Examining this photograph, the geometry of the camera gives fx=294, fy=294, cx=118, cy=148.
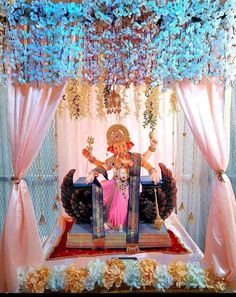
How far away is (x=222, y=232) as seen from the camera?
198cm

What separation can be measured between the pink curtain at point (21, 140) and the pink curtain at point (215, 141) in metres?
0.89

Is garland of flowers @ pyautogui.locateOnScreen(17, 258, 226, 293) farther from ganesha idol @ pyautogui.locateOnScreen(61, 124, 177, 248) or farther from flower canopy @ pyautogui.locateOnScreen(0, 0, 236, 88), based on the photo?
flower canopy @ pyautogui.locateOnScreen(0, 0, 236, 88)

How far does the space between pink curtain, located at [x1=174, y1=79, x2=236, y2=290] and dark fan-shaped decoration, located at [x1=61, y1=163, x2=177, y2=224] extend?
498mm

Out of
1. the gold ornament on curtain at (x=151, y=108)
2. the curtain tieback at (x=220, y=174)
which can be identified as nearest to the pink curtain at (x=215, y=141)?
the curtain tieback at (x=220, y=174)

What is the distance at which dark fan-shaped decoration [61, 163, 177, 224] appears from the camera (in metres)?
2.43

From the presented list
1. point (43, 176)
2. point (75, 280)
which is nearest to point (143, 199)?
point (75, 280)

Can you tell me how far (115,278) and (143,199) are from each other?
26.8 inches

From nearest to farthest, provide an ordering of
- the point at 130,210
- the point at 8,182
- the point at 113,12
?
1. the point at 113,12
2. the point at 130,210
3. the point at 8,182

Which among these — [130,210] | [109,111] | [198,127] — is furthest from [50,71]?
[130,210]

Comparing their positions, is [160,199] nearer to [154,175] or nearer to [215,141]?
[154,175]

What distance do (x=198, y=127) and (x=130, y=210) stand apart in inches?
33.9

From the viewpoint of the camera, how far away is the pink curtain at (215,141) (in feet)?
6.48
